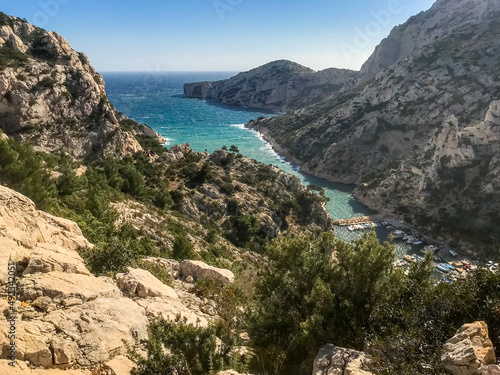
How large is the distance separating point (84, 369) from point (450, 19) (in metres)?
164

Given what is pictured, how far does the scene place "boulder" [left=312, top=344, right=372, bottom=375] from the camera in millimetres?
8438

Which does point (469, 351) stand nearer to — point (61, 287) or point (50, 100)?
point (61, 287)

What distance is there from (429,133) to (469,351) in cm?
9458

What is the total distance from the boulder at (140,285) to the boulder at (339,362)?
589 cm

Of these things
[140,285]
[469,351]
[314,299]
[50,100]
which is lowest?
[314,299]

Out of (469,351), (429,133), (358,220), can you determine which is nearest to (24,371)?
(469,351)

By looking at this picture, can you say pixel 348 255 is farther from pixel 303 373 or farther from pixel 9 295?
pixel 9 295

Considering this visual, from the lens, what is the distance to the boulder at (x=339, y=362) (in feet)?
27.7

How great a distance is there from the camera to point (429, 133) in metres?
87.3

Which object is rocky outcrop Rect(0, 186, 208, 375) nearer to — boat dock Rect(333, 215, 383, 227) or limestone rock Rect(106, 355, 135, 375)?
limestone rock Rect(106, 355, 135, 375)

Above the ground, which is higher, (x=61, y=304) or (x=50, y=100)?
(x=50, y=100)

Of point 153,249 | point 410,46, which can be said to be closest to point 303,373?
point 153,249

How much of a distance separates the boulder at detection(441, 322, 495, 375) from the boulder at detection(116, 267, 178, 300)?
29.9ft

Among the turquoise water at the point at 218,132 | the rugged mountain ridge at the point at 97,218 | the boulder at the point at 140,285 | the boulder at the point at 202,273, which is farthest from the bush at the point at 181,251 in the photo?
the turquoise water at the point at 218,132
